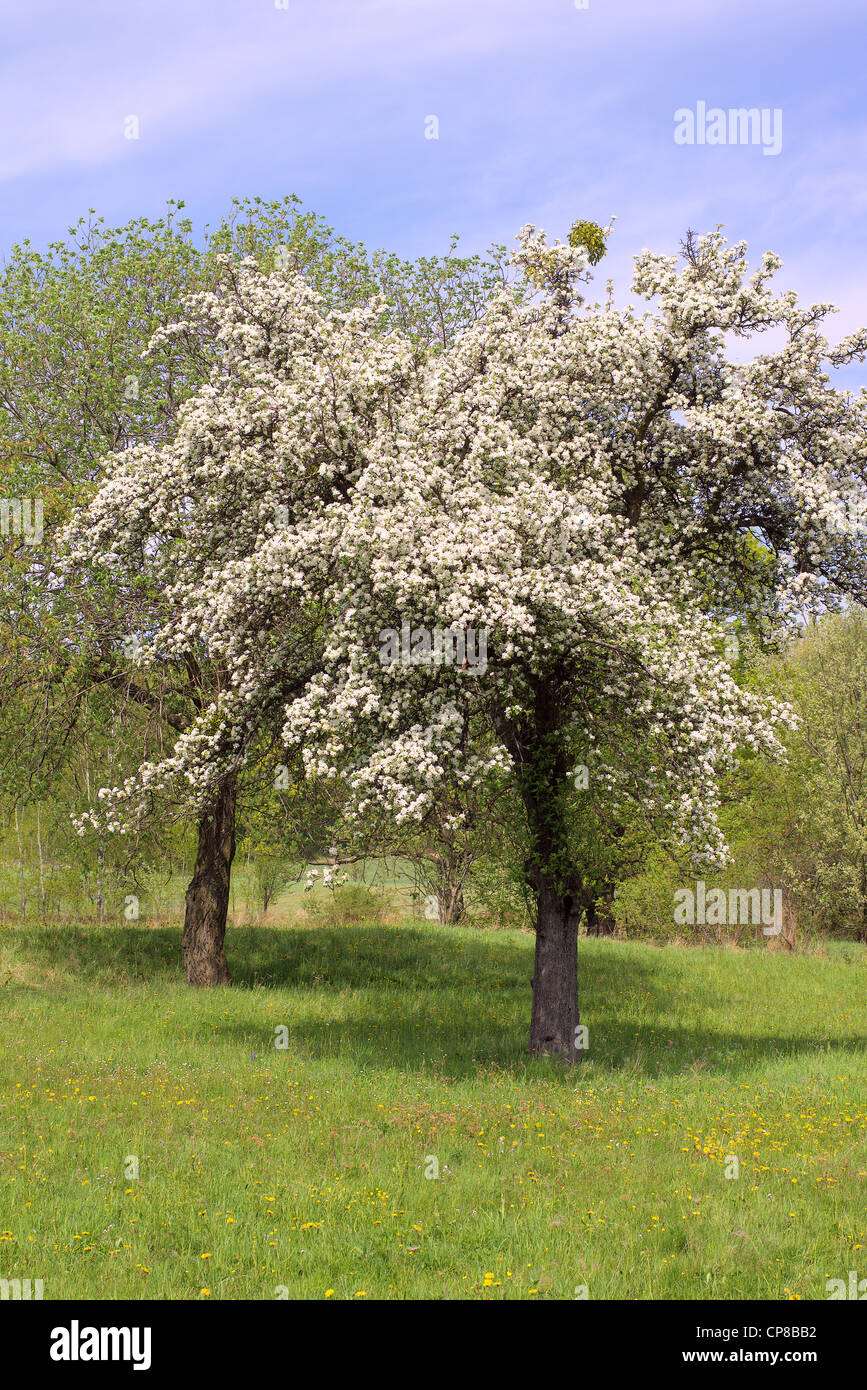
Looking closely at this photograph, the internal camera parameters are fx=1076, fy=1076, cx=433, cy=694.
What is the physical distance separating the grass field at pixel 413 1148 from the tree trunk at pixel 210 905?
5.42 feet

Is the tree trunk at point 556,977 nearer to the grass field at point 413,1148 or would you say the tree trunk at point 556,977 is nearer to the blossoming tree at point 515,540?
the blossoming tree at point 515,540

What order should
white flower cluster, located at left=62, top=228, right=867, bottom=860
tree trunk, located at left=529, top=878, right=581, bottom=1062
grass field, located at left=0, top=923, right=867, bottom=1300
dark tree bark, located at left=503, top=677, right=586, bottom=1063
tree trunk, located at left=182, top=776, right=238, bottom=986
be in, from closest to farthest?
grass field, located at left=0, top=923, right=867, bottom=1300 < white flower cluster, located at left=62, top=228, right=867, bottom=860 < dark tree bark, located at left=503, top=677, right=586, bottom=1063 < tree trunk, located at left=529, top=878, right=581, bottom=1062 < tree trunk, located at left=182, top=776, right=238, bottom=986

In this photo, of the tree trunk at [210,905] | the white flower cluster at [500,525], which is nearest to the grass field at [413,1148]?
the tree trunk at [210,905]

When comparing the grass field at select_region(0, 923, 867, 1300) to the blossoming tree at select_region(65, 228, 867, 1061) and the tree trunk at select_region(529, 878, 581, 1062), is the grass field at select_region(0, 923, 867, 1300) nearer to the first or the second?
the tree trunk at select_region(529, 878, 581, 1062)

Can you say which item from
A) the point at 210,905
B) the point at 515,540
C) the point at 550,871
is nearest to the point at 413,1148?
the point at 550,871

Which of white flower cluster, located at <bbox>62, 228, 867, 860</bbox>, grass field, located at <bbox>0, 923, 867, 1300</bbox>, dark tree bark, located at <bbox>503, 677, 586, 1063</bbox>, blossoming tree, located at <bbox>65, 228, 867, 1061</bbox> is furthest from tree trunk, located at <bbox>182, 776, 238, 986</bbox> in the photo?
dark tree bark, located at <bbox>503, 677, 586, 1063</bbox>

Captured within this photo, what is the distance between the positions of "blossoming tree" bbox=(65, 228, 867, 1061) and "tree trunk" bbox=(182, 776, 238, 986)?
23.7ft

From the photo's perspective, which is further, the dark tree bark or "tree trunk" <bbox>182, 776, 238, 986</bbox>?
"tree trunk" <bbox>182, 776, 238, 986</bbox>

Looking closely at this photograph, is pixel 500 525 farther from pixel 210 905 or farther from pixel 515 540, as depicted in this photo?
pixel 210 905

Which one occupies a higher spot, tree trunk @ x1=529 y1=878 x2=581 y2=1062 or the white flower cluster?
the white flower cluster

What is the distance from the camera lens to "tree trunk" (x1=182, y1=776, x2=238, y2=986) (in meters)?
27.9

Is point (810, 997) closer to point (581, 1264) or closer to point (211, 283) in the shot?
point (581, 1264)

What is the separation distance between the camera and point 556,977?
20.0 metres

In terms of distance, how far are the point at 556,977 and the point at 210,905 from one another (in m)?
11.5
